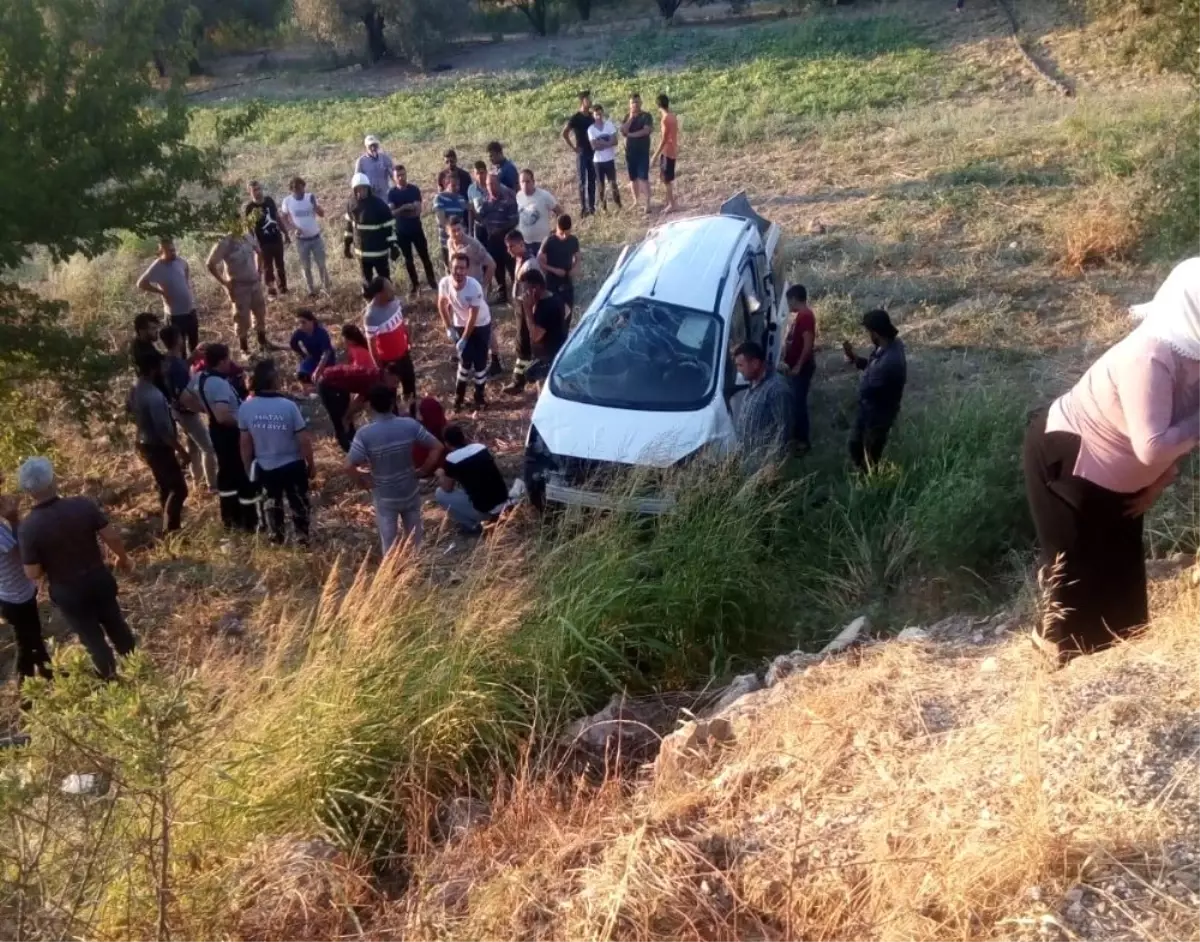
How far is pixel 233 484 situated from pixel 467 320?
2.62m

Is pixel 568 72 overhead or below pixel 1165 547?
overhead

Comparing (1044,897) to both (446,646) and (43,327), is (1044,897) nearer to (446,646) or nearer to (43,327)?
(446,646)

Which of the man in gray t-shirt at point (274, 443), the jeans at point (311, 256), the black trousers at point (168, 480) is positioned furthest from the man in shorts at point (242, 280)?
the man in gray t-shirt at point (274, 443)

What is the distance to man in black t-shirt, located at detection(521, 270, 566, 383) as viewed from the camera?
9.47m

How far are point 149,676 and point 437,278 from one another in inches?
427

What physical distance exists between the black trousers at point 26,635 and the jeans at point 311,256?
7.14m

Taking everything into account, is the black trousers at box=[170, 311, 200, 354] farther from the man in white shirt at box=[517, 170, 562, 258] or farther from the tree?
the man in white shirt at box=[517, 170, 562, 258]

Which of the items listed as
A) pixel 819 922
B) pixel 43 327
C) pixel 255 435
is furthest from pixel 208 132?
pixel 819 922

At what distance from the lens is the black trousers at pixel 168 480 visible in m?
8.08

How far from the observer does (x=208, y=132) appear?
1014 inches

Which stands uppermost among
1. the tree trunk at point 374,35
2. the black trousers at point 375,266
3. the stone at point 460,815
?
the tree trunk at point 374,35

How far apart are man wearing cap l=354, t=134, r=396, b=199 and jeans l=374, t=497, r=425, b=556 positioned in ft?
25.3

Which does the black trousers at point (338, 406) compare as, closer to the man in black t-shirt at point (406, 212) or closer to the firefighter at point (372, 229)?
the firefighter at point (372, 229)

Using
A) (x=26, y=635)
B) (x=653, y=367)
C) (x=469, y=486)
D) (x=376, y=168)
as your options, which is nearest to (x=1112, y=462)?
Result: (x=653, y=367)
